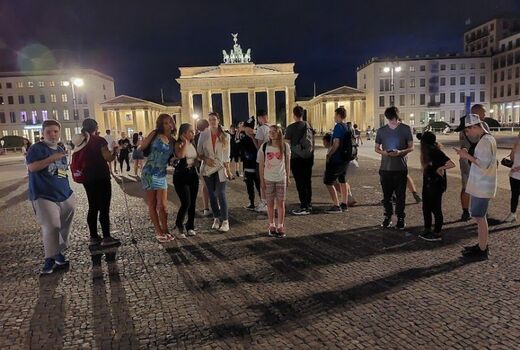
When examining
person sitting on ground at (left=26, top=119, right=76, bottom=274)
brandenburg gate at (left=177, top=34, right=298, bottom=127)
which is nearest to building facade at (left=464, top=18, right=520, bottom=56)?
brandenburg gate at (left=177, top=34, right=298, bottom=127)

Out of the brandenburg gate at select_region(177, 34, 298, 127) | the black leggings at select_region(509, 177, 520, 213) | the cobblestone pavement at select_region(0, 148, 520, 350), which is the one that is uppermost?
the brandenburg gate at select_region(177, 34, 298, 127)

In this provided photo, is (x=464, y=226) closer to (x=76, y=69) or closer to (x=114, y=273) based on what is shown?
(x=114, y=273)

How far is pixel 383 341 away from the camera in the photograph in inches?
138

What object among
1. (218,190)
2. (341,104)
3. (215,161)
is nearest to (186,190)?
(218,190)

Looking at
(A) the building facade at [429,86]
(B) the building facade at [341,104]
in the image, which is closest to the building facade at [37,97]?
(B) the building facade at [341,104]

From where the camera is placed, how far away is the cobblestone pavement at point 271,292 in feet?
12.0

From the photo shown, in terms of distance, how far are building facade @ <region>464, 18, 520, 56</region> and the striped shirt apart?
91.4 metres

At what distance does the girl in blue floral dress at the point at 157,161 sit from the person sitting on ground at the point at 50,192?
113 cm

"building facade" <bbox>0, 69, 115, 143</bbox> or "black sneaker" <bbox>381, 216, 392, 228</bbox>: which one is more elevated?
"building facade" <bbox>0, 69, 115, 143</bbox>

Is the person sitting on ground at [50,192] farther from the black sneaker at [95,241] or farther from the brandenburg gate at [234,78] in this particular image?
the brandenburg gate at [234,78]

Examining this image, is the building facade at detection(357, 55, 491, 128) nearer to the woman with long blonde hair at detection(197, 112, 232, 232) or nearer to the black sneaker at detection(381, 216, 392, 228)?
the black sneaker at detection(381, 216, 392, 228)

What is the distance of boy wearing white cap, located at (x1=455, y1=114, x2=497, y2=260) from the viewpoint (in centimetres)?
521

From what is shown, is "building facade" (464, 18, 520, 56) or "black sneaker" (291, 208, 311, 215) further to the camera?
"building facade" (464, 18, 520, 56)

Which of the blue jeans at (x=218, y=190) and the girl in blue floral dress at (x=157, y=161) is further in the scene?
the blue jeans at (x=218, y=190)
